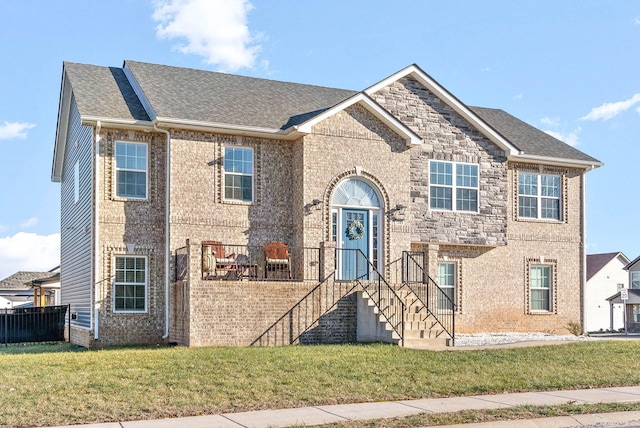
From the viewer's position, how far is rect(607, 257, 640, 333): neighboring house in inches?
1960

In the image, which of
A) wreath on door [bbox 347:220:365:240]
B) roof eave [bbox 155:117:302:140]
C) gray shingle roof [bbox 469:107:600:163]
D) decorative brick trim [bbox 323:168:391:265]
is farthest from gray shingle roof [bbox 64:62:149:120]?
gray shingle roof [bbox 469:107:600:163]

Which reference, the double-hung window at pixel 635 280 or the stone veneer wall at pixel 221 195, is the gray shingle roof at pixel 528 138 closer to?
the stone veneer wall at pixel 221 195

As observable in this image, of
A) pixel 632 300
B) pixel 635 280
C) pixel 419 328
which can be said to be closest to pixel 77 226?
pixel 419 328

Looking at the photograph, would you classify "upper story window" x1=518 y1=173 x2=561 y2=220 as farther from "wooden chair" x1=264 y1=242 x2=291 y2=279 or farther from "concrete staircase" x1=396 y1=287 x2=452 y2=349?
"wooden chair" x1=264 y1=242 x2=291 y2=279

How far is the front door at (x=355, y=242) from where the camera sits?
71.9 feet

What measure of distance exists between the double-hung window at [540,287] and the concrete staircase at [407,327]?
7101 mm

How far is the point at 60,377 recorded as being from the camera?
517 inches

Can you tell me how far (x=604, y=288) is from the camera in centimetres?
5884

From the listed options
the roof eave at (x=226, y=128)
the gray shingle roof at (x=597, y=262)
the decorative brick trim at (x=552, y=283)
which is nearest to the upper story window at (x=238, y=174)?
the roof eave at (x=226, y=128)

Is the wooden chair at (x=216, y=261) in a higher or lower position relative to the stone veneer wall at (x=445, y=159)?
lower

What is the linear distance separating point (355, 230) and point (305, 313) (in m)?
3.56

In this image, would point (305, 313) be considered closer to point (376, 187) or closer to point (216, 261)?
point (216, 261)

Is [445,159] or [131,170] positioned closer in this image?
[131,170]

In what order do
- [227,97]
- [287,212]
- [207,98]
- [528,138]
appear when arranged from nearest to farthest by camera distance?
1. [287,212]
2. [207,98]
3. [227,97]
4. [528,138]
